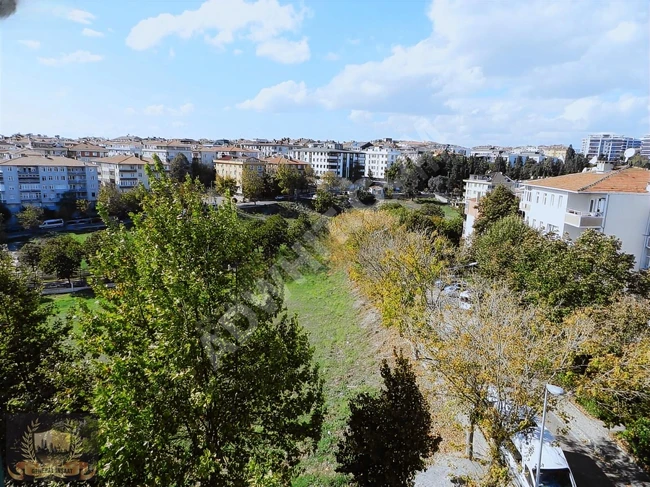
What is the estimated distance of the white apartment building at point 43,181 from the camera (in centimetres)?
5541

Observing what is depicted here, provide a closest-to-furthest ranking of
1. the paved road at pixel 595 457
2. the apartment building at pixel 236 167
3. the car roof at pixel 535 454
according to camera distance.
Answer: the car roof at pixel 535 454, the paved road at pixel 595 457, the apartment building at pixel 236 167

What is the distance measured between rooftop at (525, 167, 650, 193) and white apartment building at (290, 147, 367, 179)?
67.5 meters

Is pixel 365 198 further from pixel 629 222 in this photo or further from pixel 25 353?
pixel 25 353

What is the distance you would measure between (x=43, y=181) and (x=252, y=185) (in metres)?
28.9

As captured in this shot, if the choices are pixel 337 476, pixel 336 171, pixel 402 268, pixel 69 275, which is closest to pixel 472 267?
pixel 402 268

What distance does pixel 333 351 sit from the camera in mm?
19266

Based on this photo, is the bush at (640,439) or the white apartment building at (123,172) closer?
the bush at (640,439)

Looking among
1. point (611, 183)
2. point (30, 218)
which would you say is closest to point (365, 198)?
point (611, 183)

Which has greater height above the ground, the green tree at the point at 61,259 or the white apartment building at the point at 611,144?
the white apartment building at the point at 611,144

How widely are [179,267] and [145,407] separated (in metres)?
2.11

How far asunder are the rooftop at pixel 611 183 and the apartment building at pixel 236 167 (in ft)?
172

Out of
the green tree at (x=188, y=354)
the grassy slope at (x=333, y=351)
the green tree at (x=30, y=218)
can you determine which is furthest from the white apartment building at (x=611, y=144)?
the green tree at (x=188, y=354)

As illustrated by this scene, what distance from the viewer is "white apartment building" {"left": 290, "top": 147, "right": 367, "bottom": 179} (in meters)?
92.4

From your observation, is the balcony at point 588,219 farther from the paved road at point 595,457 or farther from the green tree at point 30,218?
the green tree at point 30,218
